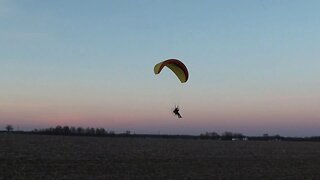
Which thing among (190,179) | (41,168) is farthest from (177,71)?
(41,168)

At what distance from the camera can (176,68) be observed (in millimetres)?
18203

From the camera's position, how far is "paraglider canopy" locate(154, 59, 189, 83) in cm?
1606

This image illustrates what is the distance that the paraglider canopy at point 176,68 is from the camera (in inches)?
632

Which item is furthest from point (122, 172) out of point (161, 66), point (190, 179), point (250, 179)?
point (161, 66)

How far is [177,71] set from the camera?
720 inches

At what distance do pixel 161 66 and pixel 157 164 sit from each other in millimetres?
16128

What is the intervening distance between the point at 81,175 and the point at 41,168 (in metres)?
3.47

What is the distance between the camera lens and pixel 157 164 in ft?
103

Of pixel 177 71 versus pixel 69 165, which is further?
pixel 69 165

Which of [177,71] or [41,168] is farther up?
[177,71]

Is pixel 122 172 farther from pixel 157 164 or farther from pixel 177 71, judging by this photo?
pixel 177 71

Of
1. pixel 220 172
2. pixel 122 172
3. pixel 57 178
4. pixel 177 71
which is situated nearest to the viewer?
pixel 177 71

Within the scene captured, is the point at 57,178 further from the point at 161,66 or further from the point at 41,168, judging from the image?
the point at 161,66

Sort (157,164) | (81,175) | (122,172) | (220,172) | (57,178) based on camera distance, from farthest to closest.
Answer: (157,164) → (220,172) → (122,172) → (81,175) → (57,178)
